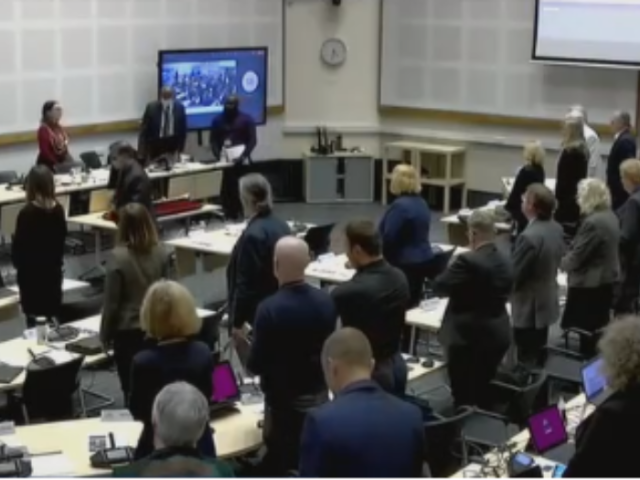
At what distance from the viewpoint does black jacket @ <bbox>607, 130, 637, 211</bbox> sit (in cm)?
1188

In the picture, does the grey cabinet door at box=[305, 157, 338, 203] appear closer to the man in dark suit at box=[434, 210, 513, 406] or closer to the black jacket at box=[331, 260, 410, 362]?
the man in dark suit at box=[434, 210, 513, 406]

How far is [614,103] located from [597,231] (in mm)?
6715

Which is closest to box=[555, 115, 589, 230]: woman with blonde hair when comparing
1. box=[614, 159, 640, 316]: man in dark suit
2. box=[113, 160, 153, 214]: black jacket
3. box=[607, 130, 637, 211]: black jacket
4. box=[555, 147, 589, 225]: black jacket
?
box=[555, 147, 589, 225]: black jacket

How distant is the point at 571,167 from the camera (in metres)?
11.1

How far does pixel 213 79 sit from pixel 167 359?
1056 cm

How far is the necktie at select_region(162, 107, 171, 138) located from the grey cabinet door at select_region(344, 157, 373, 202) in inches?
121

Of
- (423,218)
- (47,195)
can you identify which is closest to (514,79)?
(423,218)

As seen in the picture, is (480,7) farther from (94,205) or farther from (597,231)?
(597,231)

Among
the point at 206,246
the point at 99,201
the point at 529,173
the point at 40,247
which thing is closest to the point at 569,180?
the point at 529,173

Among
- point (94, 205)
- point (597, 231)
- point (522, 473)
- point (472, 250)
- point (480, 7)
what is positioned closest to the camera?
point (522, 473)

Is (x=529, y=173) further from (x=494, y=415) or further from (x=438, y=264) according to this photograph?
(x=494, y=415)

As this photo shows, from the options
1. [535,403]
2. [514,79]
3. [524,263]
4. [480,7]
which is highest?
[480,7]

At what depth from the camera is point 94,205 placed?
12.2 meters

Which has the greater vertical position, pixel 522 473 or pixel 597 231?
pixel 597 231
